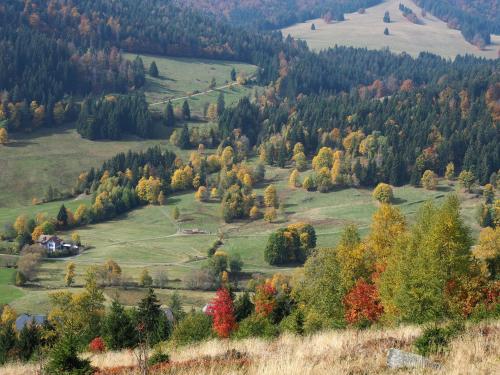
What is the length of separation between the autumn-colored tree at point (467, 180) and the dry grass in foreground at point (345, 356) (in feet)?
565

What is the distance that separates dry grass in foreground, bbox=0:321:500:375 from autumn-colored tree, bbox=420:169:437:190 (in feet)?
571

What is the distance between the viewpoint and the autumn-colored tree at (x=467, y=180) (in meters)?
188

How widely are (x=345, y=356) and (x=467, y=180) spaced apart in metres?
180

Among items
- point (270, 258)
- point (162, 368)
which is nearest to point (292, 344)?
point (162, 368)

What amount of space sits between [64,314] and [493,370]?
83102 mm

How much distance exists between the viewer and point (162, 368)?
21.3 metres

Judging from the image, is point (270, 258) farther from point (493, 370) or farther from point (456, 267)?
point (493, 370)

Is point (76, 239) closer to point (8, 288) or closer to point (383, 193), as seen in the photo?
point (8, 288)

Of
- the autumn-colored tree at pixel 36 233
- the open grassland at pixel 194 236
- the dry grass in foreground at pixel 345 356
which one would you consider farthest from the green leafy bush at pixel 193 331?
the autumn-colored tree at pixel 36 233

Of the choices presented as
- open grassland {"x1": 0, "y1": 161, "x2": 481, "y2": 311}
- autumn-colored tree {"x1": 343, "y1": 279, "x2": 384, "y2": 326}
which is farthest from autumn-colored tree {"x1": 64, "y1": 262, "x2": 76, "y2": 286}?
autumn-colored tree {"x1": 343, "y1": 279, "x2": 384, "y2": 326}

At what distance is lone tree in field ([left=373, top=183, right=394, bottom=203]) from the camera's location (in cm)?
18412

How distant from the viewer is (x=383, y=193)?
607 feet

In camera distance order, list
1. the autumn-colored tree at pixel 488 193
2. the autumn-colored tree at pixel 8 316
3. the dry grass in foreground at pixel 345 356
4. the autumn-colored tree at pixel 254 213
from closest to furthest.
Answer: the dry grass in foreground at pixel 345 356, the autumn-colored tree at pixel 8 316, the autumn-colored tree at pixel 488 193, the autumn-colored tree at pixel 254 213

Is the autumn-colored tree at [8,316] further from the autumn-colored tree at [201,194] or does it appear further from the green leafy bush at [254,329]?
the autumn-colored tree at [201,194]
